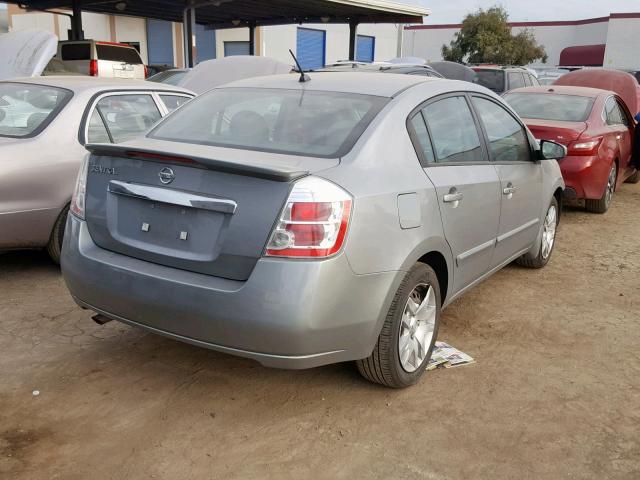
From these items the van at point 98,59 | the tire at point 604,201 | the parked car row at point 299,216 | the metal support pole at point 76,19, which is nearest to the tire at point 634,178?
the tire at point 604,201

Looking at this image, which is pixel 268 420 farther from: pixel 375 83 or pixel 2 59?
pixel 2 59

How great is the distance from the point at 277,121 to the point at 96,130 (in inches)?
85.7

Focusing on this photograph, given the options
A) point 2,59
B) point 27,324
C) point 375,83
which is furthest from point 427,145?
point 2,59

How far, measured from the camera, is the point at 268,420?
3076mm

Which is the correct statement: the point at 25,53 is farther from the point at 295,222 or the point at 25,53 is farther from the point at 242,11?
the point at 242,11

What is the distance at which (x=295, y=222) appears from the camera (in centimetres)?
270

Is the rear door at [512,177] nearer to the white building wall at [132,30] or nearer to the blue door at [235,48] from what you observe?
the blue door at [235,48]

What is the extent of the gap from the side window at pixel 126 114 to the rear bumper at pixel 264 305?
2.35 m

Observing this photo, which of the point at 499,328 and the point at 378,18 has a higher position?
the point at 378,18

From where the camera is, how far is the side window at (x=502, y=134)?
4258 mm

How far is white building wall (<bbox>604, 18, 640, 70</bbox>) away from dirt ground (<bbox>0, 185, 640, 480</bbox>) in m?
48.2

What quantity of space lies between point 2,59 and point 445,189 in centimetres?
776

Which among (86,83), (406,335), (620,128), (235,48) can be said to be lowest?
(406,335)

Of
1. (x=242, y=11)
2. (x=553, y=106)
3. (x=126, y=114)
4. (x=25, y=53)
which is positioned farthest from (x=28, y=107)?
(x=242, y=11)
